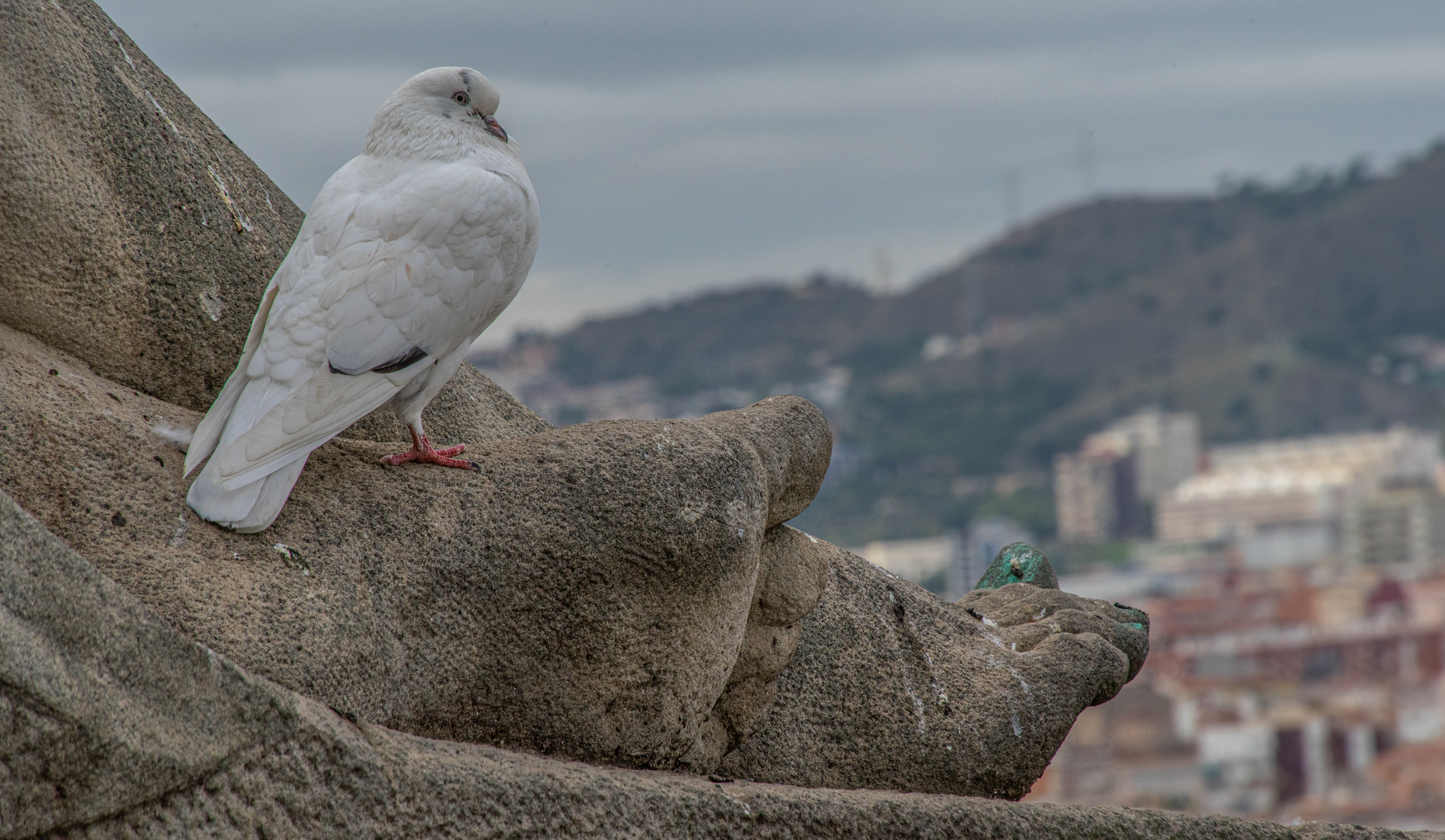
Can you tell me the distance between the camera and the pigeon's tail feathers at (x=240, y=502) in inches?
156

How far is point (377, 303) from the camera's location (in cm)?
450

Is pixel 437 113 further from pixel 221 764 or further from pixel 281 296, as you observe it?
pixel 221 764

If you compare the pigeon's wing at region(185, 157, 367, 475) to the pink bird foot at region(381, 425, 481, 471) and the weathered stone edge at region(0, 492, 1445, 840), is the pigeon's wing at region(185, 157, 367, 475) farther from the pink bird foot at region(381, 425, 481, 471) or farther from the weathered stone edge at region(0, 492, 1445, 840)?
the weathered stone edge at region(0, 492, 1445, 840)

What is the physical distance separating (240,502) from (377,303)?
0.77 meters

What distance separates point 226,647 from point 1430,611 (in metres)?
83.4

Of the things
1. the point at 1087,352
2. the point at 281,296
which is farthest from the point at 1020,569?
the point at 1087,352

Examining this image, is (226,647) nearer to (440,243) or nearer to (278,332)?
(278,332)

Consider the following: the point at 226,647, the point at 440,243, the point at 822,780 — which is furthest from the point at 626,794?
the point at 440,243

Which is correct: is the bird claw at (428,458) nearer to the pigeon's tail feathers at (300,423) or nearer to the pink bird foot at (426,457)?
the pink bird foot at (426,457)

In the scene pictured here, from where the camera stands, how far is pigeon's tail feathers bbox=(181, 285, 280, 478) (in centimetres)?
410

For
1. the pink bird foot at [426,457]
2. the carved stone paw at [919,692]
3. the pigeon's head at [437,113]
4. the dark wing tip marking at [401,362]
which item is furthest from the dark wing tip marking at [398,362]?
the carved stone paw at [919,692]

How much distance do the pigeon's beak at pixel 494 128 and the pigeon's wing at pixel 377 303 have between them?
293 millimetres

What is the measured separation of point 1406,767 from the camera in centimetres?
5678

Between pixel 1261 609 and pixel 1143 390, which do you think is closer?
pixel 1261 609
